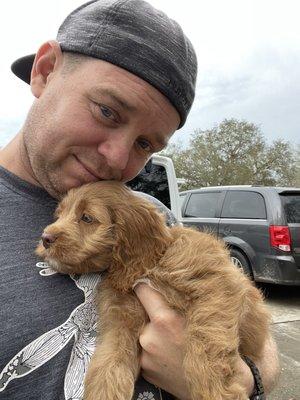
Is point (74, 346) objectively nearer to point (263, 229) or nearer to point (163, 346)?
point (163, 346)

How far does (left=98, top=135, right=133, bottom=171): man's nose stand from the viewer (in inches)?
93.9

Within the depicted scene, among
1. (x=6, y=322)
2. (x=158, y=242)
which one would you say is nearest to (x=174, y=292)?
(x=158, y=242)

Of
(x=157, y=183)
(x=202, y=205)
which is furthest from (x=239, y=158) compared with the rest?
(x=157, y=183)

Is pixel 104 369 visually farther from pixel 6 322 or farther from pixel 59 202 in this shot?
pixel 59 202

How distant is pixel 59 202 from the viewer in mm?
2516

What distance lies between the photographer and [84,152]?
7.87ft

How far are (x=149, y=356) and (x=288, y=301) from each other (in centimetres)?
1013

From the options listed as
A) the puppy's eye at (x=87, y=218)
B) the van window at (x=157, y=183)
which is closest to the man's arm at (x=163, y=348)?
the puppy's eye at (x=87, y=218)

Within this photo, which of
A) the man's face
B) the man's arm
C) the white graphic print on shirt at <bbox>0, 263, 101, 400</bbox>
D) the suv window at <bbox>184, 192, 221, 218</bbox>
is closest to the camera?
the white graphic print on shirt at <bbox>0, 263, 101, 400</bbox>

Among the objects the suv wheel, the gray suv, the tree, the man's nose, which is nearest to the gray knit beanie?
the man's nose

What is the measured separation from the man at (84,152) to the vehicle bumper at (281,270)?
841 centimetres

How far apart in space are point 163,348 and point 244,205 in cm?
1028

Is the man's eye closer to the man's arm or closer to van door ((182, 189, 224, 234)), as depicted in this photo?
the man's arm

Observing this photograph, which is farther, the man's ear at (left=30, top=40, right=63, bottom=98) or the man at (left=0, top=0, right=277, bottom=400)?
the man's ear at (left=30, top=40, right=63, bottom=98)
